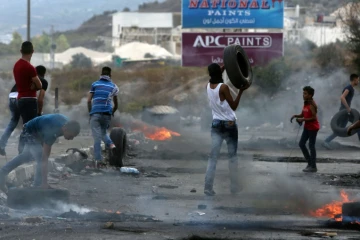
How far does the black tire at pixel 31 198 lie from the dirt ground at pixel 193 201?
0.18 m

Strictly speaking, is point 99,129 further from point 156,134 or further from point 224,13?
point 224,13

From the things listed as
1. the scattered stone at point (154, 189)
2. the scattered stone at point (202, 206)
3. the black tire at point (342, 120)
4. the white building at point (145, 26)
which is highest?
the white building at point (145, 26)

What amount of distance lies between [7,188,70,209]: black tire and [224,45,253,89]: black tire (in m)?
3.18

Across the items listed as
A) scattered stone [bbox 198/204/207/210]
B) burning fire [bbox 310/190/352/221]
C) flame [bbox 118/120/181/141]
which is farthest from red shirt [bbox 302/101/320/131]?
flame [bbox 118/120/181/141]

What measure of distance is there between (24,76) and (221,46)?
65.9ft

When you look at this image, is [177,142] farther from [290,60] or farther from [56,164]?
[290,60]

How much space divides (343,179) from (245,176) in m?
1.91

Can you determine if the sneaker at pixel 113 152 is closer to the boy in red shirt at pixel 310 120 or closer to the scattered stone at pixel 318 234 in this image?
the boy in red shirt at pixel 310 120

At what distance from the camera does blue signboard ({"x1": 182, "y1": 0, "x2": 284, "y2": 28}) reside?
1219 inches

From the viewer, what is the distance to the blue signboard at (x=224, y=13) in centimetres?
3095

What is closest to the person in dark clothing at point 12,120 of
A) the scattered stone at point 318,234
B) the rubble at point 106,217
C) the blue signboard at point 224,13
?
the rubble at point 106,217


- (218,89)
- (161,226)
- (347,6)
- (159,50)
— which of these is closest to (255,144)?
(218,89)

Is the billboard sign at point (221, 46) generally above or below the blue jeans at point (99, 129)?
above

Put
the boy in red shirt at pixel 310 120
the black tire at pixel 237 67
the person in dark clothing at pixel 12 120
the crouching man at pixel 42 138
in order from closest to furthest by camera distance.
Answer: the crouching man at pixel 42 138, the black tire at pixel 237 67, the person in dark clothing at pixel 12 120, the boy in red shirt at pixel 310 120
